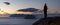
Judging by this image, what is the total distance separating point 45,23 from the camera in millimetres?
3188

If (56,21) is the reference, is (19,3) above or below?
above

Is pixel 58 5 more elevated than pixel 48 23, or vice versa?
pixel 58 5

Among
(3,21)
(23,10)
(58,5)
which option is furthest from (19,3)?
(58,5)

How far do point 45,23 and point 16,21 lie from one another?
452mm

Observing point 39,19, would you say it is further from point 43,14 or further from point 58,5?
point 58,5

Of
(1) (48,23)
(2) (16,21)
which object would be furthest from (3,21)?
(1) (48,23)

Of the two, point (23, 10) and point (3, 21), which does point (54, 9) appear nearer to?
point (23, 10)

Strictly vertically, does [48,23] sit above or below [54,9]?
below

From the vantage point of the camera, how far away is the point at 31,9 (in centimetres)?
329

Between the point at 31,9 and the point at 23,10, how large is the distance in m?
0.12

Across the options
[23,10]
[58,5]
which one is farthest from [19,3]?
[58,5]

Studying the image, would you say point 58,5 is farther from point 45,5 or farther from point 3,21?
point 3,21

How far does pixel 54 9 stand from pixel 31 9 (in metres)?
0.35

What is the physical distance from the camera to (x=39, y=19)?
3.26 meters
